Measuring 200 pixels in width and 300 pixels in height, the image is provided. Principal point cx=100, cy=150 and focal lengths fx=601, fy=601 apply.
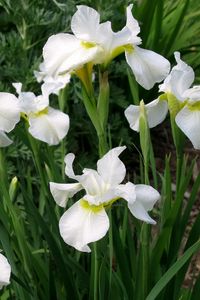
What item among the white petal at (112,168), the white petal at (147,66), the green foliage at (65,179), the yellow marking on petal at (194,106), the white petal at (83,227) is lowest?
the green foliage at (65,179)

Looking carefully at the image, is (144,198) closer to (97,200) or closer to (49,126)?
(97,200)

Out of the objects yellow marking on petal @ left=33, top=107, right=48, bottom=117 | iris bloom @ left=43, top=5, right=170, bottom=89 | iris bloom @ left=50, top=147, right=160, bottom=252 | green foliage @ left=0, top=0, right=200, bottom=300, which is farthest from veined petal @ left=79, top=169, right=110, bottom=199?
yellow marking on petal @ left=33, top=107, right=48, bottom=117

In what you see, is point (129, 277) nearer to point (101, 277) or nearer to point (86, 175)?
point (101, 277)

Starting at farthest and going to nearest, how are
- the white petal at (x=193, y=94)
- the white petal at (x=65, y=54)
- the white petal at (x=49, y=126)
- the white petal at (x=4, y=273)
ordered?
1. the white petal at (x=49, y=126)
2. the white petal at (x=193, y=94)
3. the white petal at (x=65, y=54)
4. the white petal at (x=4, y=273)

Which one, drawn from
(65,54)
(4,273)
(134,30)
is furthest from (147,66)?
(4,273)

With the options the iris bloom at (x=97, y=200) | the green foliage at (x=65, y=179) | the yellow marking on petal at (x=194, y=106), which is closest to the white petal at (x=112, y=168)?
the iris bloom at (x=97, y=200)

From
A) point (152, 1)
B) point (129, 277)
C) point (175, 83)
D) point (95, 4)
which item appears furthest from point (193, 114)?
point (152, 1)

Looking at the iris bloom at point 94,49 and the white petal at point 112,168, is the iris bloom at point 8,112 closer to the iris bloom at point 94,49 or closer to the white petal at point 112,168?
the iris bloom at point 94,49
